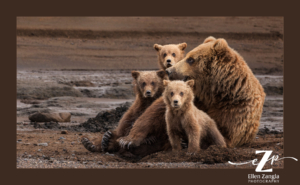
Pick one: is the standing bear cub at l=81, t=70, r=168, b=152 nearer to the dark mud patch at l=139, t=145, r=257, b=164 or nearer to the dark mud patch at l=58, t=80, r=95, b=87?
the dark mud patch at l=139, t=145, r=257, b=164

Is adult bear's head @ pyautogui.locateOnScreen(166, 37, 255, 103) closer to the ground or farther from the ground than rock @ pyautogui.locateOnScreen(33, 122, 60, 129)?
farther from the ground

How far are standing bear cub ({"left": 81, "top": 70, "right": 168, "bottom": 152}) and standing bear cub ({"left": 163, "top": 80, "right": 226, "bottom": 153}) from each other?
1.03 m

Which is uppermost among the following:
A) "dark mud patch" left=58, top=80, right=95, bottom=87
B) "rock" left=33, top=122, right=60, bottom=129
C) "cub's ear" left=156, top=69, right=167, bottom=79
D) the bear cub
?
"dark mud patch" left=58, top=80, right=95, bottom=87

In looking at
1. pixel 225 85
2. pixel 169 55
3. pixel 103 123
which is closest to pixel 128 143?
pixel 225 85

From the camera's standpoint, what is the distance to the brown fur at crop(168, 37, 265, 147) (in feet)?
20.6

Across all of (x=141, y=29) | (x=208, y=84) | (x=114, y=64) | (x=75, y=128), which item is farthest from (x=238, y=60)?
(x=141, y=29)

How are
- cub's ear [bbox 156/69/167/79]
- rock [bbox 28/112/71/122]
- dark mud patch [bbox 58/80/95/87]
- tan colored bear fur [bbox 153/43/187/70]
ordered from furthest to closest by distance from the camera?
dark mud patch [bbox 58/80/95/87] < rock [bbox 28/112/71/122] < tan colored bear fur [bbox 153/43/187/70] < cub's ear [bbox 156/69/167/79]

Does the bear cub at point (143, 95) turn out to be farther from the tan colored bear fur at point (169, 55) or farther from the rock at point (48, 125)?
the rock at point (48, 125)

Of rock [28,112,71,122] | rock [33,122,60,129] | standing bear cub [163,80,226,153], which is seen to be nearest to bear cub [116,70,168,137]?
standing bear cub [163,80,226,153]

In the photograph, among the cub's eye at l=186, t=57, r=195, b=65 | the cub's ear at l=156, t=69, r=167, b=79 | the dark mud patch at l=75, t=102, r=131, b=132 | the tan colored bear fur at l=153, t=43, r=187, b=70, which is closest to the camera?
the cub's eye at l=186, t=57, r=195, b=65

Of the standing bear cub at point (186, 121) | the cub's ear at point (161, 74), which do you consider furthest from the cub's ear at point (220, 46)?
the cub's ear at point (161, 74)

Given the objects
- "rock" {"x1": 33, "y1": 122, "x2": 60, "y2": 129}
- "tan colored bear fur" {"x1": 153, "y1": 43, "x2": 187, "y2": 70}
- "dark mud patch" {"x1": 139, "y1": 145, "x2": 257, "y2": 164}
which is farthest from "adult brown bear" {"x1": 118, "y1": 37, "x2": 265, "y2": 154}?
"rock" {"x1": 33, "y1": 122, "x2": 60, "y2": 129}

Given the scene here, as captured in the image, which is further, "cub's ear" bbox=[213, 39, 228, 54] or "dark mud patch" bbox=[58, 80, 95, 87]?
"dark mud patch" bbox=[58, 80, 95, 87]

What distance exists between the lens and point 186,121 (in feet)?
19.2
